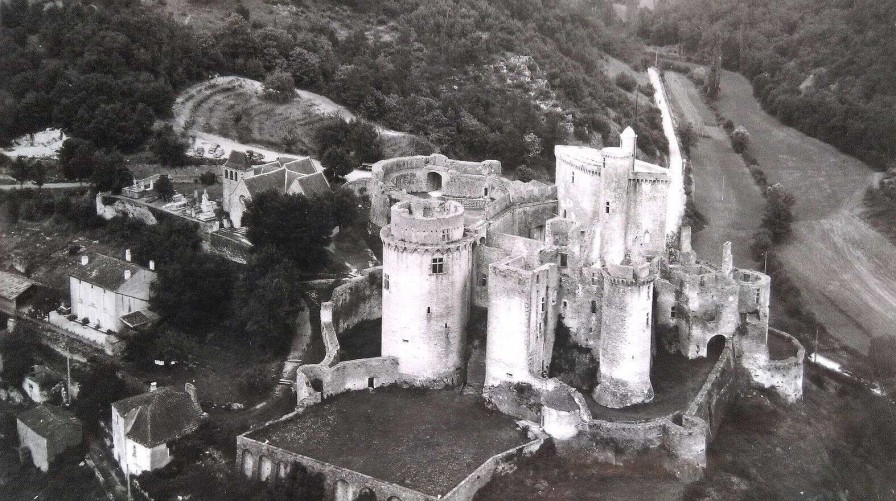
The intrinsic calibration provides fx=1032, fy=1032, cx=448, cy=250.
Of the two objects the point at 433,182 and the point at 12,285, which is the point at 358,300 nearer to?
the point at 433,182

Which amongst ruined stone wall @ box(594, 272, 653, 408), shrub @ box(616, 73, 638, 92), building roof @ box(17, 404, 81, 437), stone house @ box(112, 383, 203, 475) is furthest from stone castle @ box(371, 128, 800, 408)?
shrub @ box(616, 73, 638, 92)

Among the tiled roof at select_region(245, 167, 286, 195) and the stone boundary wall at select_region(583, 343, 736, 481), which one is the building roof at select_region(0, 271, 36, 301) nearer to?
the tiled roof at select_region(245, 167, 286, 195)

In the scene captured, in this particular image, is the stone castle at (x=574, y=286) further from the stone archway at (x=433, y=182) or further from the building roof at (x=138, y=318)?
the building roof at (x=138, y=318)

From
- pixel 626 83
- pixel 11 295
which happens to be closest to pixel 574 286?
pixel 11 295

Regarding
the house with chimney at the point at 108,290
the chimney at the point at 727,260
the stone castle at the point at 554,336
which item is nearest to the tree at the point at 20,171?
the house with chimney at the point at 108,290

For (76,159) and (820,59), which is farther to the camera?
(820,59)

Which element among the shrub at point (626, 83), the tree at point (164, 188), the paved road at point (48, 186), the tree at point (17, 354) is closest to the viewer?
the tree at point (17, 354)
